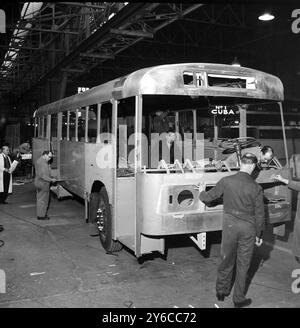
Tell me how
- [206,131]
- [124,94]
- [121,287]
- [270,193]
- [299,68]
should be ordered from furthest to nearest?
[299,68] → [206,131] → [270,193] → [124,94] → [121,287]

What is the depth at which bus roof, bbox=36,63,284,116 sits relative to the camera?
17.9ft

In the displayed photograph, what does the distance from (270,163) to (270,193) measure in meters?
0.62

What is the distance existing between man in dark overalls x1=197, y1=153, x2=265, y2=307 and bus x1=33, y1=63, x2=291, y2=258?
3.30 ft

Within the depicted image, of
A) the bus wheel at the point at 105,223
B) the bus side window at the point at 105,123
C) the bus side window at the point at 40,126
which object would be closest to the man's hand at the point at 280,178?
the bus wheel at the point at 105,223

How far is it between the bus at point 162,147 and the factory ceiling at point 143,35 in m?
3.42

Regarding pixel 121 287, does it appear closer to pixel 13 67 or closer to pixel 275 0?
pixel 275 0

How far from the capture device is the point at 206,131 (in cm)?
775

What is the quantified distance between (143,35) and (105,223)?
691cm

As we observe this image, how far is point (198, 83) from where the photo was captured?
5637 millimetres

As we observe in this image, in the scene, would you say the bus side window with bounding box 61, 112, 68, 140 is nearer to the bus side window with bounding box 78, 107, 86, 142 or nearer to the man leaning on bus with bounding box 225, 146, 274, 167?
the bus side window with bounding box 78, 107, 86, 142

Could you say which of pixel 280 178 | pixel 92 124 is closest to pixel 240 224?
pixel 280 178

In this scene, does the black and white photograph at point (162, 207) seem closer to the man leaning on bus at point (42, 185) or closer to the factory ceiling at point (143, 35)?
the man leaning on bus at point (42, 185)

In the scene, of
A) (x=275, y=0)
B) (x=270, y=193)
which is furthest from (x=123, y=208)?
(x=275, y=0)

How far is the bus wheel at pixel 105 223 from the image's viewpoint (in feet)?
21.8
